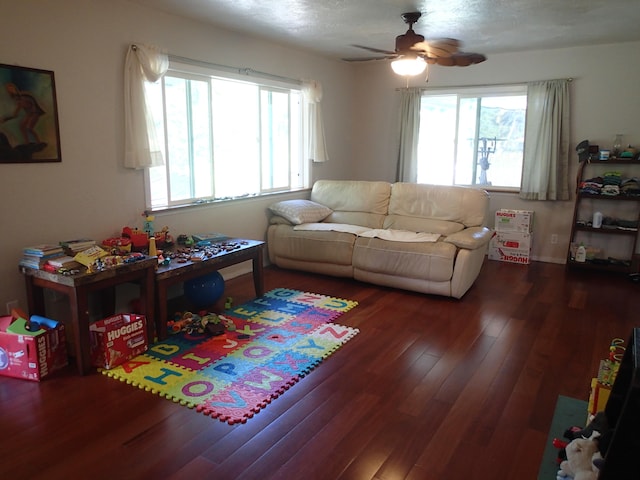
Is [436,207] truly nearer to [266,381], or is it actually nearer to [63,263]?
[266,381]

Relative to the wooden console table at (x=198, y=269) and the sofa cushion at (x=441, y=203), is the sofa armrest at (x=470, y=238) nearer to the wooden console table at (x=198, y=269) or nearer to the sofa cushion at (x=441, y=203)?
the sofa cushion at (x=441, y=203)

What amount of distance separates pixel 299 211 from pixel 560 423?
126 inches

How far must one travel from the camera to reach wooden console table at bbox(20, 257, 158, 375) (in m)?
2.61

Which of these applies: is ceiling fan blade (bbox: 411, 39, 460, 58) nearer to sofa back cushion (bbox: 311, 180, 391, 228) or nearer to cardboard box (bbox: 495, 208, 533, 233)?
sofa back cushion (bbox: 311, 180, 391, 228)

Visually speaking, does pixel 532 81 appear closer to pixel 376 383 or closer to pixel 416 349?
pixel 416 349

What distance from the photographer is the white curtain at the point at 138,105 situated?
348cm

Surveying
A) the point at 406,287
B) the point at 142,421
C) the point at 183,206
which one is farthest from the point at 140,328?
the point at 406,287

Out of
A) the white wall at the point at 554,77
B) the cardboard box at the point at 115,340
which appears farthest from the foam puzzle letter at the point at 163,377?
the white wall at the point at 554,77

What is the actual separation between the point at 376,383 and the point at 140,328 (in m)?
1.49

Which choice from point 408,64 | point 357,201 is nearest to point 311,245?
point 357,201

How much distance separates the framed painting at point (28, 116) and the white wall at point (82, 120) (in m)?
0.05

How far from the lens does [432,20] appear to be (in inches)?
155

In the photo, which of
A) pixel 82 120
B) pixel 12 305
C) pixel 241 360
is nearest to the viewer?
pixel 241 360

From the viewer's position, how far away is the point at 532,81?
529 centimetres
